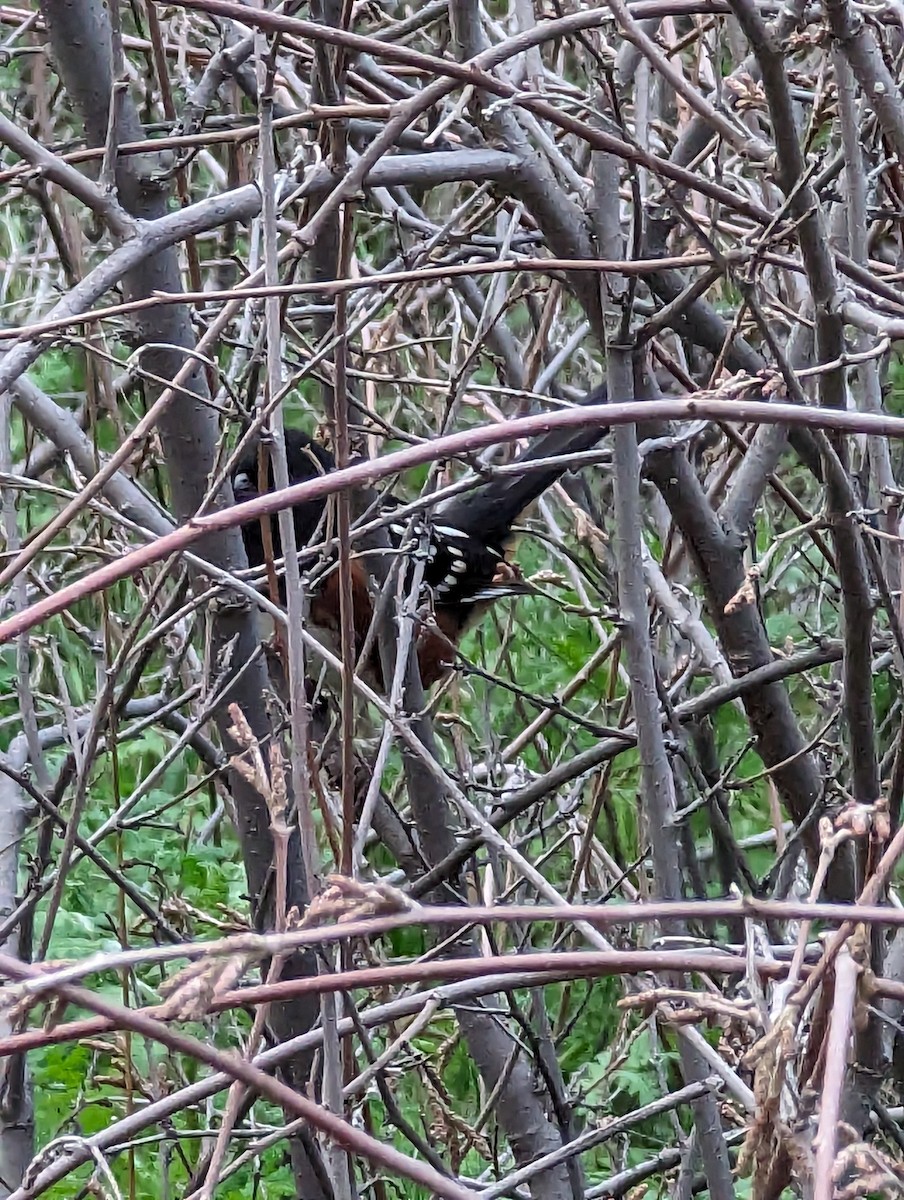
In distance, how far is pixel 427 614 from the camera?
1.82 m

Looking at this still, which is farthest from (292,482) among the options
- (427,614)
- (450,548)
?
(427,614)

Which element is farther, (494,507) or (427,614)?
(494,507)

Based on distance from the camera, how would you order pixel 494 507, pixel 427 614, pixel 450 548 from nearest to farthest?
1. pixel 427 614
2. pixel 450 548
3. pixel 494 507

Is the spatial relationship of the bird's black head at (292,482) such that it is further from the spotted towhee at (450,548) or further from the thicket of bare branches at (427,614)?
the thicket of bare branches at (427,614)

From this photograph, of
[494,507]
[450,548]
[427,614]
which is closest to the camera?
[427,614]

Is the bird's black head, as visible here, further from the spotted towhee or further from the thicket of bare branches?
the thicket of bare branches

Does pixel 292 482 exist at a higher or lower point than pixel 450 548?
higher

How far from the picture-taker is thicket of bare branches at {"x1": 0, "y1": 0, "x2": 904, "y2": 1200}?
719 mm

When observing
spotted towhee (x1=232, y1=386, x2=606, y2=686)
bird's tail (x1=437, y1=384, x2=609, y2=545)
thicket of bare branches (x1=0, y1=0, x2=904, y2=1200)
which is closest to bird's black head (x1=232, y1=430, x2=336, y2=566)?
spotted towhee (x1=232, y1=386, x2=606, y2=686)

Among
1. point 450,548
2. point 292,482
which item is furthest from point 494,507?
point 292,482

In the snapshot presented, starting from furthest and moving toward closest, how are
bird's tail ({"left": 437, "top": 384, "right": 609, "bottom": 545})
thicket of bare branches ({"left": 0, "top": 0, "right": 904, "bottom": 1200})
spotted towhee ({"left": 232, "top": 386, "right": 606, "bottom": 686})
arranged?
1. bird's tail ({"left": 437, "top": 384, "right": 609, "bottom": 545})
2. spotted towhee ({"left": 232, "top": 386, "right": 606, "bottom": 686})
3. thicket of bare branches ({"left": 0, "top": 0, "right": 904, "bottom": 1200})

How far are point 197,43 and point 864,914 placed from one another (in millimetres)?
3584

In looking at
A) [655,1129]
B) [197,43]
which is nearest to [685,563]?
[655,1129]

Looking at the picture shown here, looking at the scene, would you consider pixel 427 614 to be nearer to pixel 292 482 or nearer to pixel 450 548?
pixel 450 548
